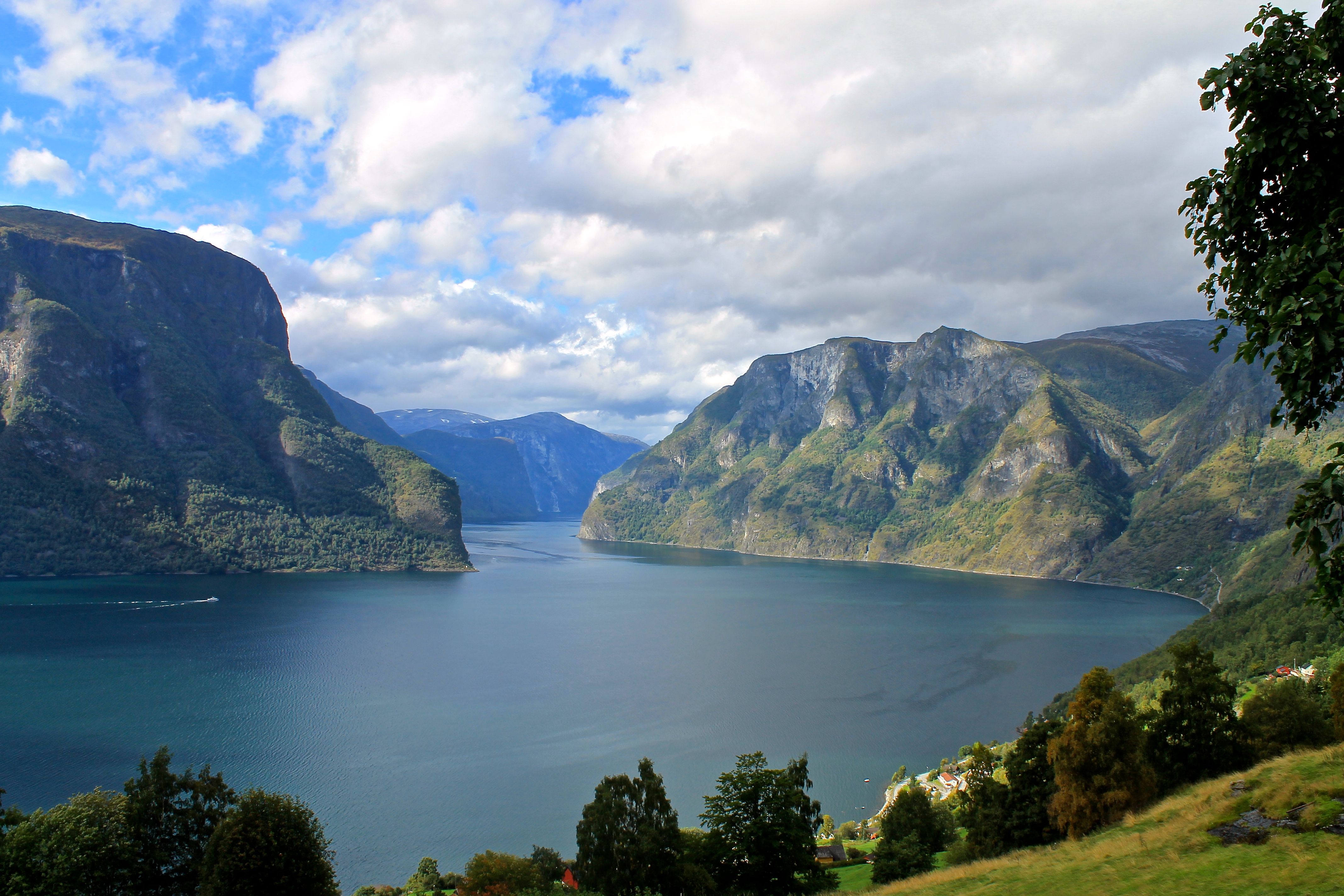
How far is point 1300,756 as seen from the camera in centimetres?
1966

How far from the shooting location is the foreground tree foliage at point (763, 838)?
94.3ft

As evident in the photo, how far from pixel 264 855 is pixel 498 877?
9.81 meters

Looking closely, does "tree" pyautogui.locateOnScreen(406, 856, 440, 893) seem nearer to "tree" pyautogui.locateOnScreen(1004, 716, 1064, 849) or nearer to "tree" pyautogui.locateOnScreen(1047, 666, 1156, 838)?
"tree" pyautogui.locateOnScreen(1004, 716, 1064, 849)

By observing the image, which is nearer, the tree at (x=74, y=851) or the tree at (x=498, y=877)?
the tree at (x=74, y=851)

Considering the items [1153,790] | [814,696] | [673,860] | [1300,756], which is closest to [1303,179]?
[1300,756]

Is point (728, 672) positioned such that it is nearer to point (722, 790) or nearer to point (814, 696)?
point (814, 696)

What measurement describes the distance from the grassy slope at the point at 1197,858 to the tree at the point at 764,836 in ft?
31.2

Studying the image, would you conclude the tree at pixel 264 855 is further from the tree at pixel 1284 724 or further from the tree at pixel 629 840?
the tree at pixel 1284 724

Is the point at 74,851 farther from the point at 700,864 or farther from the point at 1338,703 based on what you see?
the point at 1338,703

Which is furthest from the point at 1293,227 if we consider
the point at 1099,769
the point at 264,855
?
the point at 264,855

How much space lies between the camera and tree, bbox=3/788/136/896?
984 inches

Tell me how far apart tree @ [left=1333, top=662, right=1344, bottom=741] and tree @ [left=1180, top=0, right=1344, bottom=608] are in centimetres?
2780

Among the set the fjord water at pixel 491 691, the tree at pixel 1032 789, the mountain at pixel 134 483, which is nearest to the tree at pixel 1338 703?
the tree at pixel 1032 789

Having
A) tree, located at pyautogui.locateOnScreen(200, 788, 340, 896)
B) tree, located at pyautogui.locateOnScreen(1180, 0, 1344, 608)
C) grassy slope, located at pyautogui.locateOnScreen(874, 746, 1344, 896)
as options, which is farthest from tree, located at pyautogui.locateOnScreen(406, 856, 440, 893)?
tree, located at pyautogui.locateOnScreen(1180, 0, 1344, 608)
